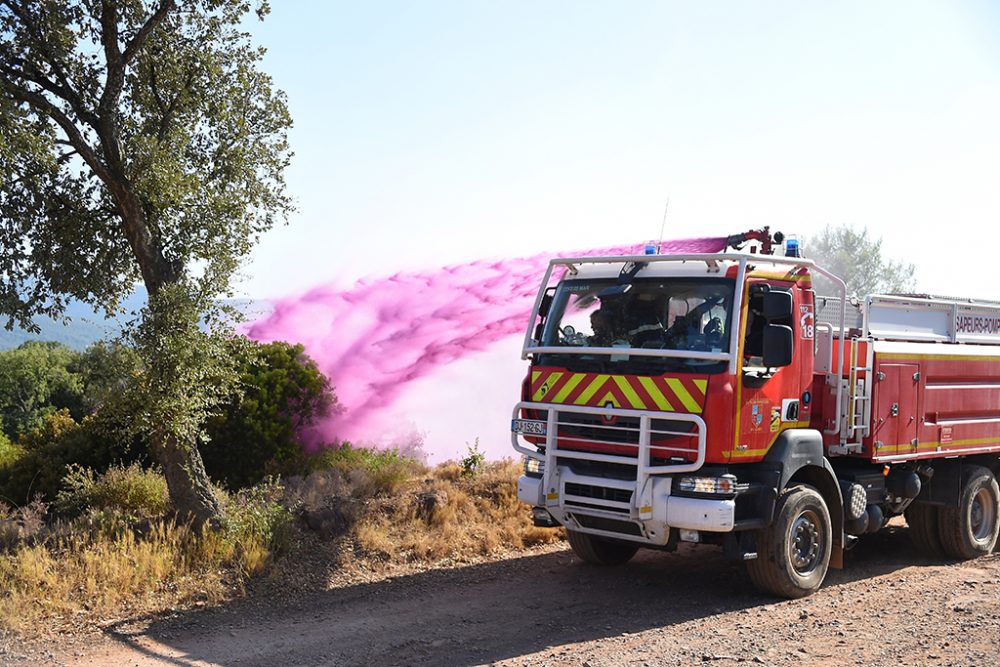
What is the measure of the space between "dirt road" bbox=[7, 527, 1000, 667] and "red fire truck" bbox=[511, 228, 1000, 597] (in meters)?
0.57

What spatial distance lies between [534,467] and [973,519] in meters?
5.92

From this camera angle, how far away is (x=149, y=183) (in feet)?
32.9

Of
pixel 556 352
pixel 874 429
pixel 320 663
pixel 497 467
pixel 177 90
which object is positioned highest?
pixel 177 90

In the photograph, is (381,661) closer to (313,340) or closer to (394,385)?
(394,385)

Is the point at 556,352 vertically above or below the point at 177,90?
below

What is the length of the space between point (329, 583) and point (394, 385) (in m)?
11.1

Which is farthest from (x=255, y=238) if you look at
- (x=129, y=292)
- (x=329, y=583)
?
(x=329, y=583)

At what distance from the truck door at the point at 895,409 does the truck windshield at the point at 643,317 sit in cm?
230

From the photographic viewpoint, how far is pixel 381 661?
7.28 meters

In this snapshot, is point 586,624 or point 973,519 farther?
point 973,519

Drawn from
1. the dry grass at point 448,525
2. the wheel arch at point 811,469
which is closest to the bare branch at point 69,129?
the dry grass at point 448,525

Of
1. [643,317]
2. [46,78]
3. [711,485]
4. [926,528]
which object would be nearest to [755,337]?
[643,317]

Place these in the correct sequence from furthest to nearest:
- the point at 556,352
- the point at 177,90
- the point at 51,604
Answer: the point at 177,90
the point at 556,352
the point at 51,604

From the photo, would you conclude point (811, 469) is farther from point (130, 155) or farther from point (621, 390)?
point (130, 155)
